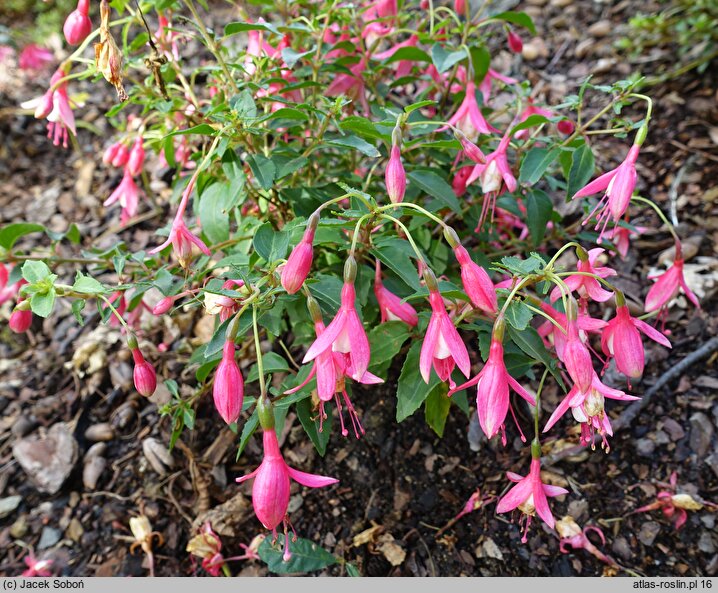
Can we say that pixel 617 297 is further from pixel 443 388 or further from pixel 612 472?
pixel 612 472

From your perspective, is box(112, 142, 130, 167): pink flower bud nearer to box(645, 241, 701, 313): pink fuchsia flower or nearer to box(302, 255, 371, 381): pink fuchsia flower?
box(302, 255, 371, 381): pink fuchsia flower

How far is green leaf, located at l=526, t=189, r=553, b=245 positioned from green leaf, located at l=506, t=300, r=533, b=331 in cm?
39

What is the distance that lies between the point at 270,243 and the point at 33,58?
2.12 m

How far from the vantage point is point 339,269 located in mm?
1100

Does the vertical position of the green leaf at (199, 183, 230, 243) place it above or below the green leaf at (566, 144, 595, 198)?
above

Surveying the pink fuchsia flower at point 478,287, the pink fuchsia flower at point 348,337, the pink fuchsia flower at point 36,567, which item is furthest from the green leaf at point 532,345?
the pink fuchsia flower at point 36,567

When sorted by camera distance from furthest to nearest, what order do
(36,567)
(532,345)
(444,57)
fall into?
(36,567), (444,57), (532,345)

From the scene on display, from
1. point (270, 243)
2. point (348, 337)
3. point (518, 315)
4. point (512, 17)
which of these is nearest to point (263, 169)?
point (270, 243)

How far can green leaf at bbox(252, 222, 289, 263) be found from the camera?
0.86 metres

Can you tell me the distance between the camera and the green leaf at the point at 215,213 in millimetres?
1058

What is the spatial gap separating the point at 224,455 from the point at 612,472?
83 centimetres

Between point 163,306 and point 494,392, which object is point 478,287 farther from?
point 163,306

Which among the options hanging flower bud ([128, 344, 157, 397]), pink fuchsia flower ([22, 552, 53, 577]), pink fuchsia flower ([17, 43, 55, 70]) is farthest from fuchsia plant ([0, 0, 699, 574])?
pink fuchsia flower ([17, 43, 55, 70])

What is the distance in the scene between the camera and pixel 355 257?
1016 millimetres
